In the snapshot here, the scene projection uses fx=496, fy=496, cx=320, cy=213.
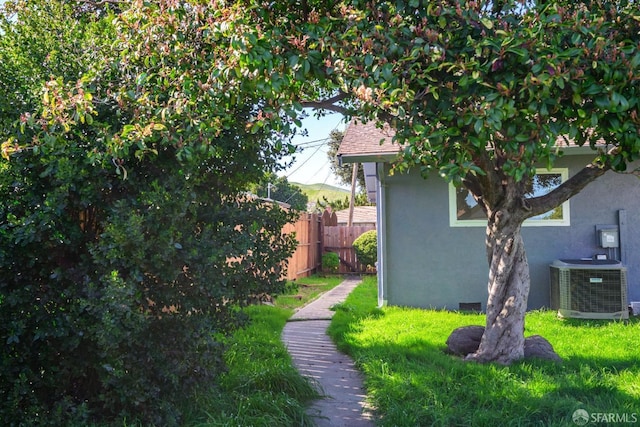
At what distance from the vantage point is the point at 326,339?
6.77 metres

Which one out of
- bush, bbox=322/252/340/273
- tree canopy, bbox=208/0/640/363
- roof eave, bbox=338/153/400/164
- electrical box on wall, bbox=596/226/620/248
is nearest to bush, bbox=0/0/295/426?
tree canopy, bbox=208/0/640/363

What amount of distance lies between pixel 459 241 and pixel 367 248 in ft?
23.4

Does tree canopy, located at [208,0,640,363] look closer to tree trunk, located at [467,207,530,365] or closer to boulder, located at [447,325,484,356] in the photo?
tree trunk, located at [467,207,530,365]

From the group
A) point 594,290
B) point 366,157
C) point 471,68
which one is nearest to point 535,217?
point 594,290

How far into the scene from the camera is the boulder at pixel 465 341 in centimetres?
550

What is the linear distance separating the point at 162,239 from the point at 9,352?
129cm

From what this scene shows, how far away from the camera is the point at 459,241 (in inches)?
326

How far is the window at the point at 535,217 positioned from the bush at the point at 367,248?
23.1 ft

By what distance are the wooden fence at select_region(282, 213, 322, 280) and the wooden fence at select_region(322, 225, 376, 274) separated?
321 mm

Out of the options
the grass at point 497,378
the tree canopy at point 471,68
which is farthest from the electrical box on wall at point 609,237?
the tree canopy at point 471,68

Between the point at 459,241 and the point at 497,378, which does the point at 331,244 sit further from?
the point at 497,378

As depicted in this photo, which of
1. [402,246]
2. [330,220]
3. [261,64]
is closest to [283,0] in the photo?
[261,64]

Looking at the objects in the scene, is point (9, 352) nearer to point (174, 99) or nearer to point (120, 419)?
point (120, 419)

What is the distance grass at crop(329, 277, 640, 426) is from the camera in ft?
12.2
